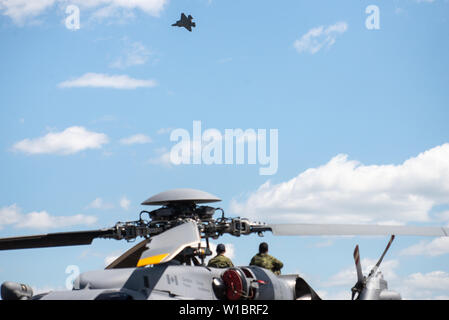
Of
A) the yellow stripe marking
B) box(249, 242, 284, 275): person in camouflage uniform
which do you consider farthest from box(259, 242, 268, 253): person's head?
the yellow stripe marking

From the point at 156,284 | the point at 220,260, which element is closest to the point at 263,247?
the point at 220,260

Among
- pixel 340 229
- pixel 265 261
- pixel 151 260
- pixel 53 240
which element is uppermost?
pixel 340 229

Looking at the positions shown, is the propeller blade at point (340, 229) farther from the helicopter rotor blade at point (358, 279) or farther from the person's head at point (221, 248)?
the helicopter rotor blade at point (358, 279)

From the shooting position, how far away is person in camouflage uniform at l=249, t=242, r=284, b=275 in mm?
16688

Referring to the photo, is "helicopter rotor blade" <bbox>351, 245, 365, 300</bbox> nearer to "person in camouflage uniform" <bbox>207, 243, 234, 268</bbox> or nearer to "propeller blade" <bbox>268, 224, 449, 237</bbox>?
"propeller blade" <bbox>268, 224, 449, 237</bbox>

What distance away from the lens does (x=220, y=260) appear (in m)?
16.0

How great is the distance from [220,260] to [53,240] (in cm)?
460

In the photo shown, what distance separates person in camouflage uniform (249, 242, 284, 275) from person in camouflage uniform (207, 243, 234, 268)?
99 centimetres

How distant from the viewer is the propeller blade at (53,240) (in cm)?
1592

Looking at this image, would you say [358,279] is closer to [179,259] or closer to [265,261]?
[265,261]

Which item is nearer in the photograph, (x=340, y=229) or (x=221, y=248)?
(x=340, y=229)
